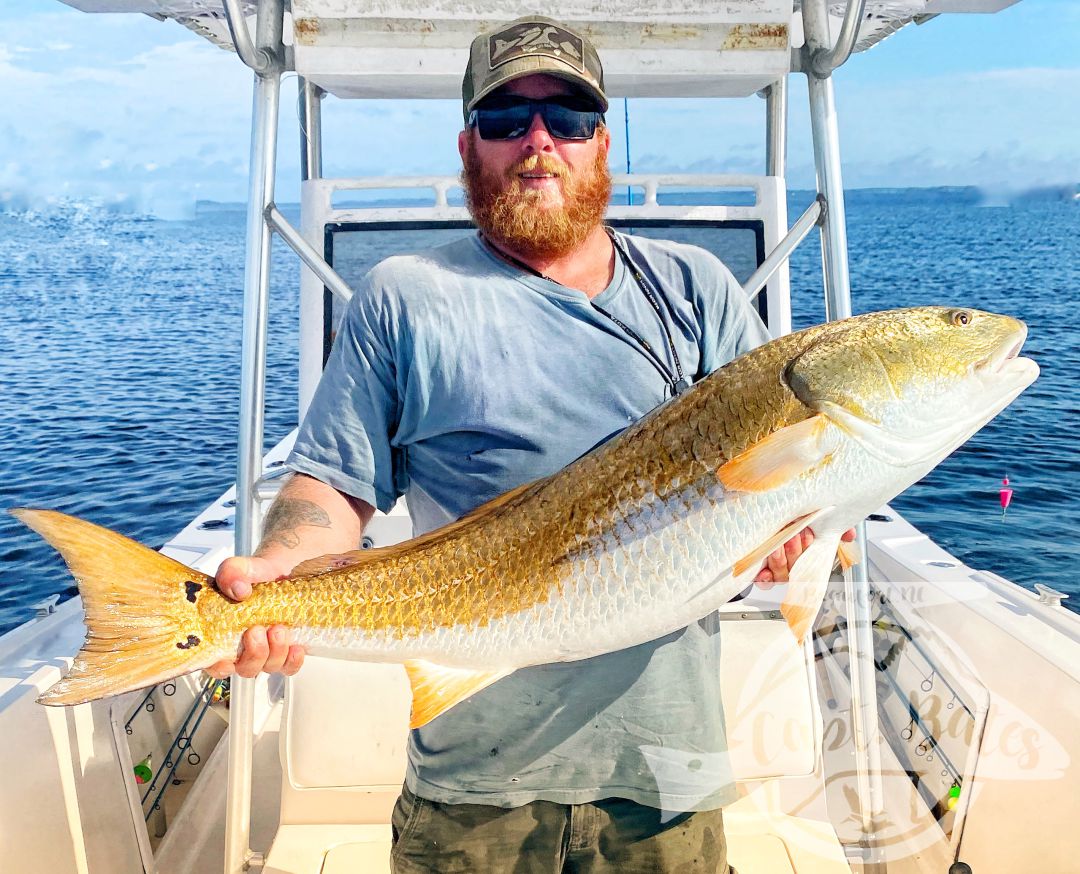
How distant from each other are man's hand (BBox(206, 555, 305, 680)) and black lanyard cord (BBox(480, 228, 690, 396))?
1095 millimetres

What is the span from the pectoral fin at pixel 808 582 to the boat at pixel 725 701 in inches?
57.3

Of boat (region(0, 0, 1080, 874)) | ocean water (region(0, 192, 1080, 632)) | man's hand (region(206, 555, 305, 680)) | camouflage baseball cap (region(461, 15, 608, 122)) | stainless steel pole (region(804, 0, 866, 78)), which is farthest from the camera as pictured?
ocean water (region(0, 192, 1080, 632))

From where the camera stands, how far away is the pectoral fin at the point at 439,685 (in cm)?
213

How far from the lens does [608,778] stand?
2377 millimetres

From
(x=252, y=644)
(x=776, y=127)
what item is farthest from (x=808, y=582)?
(x=776, y=127)

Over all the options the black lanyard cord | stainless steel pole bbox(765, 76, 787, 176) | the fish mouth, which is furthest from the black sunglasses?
stainless steel pole bbox(765, 76, 787, 176)

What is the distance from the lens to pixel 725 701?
3.66m

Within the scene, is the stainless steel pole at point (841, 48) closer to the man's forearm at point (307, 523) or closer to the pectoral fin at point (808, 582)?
the pectoral fin at point (808, 582)

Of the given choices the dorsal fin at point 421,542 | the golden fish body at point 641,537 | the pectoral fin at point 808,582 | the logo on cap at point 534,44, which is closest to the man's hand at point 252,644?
the golden fish body at point 641,537

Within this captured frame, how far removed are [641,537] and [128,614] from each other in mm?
1197

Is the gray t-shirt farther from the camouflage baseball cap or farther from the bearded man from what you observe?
the camouflage baseball cap

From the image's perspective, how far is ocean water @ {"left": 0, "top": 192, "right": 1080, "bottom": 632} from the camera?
47.3ft

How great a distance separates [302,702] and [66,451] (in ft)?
56.5

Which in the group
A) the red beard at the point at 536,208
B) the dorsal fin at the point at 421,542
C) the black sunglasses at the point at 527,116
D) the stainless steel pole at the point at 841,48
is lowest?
the dorsal fin at the point at 421,542
